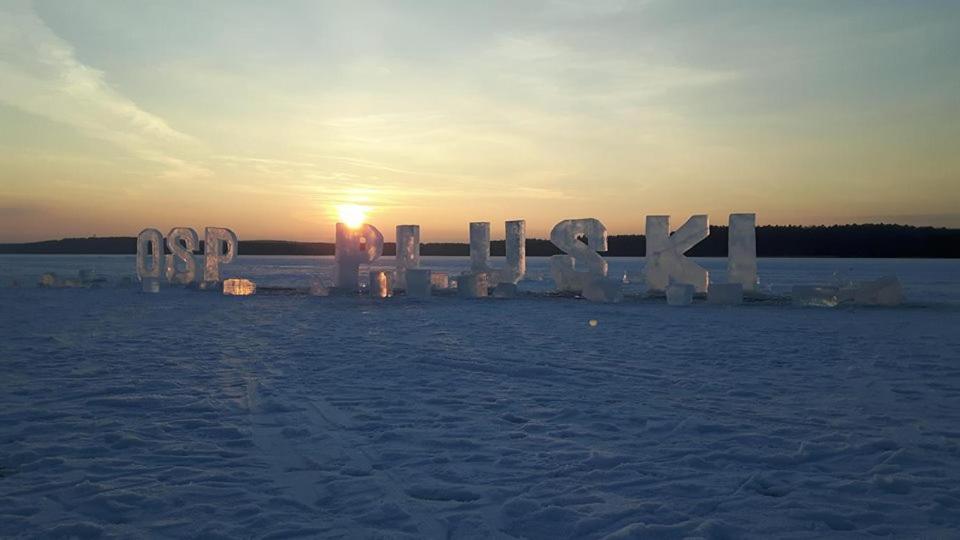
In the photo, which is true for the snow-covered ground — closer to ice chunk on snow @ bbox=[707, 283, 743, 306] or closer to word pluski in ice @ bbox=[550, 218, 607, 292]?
ice chunk on snow @ bbox=[707, 283, 743, 306]

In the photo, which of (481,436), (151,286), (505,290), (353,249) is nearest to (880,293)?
(505,290)

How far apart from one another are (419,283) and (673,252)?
8555 millimetres

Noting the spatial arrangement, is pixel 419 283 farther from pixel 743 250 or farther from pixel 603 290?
pixel 743 250

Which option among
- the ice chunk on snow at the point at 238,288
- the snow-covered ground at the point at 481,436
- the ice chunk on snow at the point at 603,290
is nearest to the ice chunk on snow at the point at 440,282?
the ice chunk on snow at the point at 603,290

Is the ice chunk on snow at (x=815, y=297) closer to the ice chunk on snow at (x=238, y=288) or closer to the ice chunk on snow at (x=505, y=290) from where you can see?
the ice chunk on snow at (x=505, y=290)

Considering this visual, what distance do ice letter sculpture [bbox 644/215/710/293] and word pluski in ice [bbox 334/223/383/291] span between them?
8649 mm

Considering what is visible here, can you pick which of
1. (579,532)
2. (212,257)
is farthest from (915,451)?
(212,257)

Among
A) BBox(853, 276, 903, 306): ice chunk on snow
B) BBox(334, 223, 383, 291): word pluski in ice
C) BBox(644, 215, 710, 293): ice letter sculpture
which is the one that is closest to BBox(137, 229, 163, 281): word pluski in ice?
BBox(334, 223, 383, 291): word pluski in ice

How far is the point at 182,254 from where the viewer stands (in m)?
24.4

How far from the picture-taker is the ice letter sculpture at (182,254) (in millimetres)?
24016

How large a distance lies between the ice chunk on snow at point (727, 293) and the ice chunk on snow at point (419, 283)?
30.4 feet

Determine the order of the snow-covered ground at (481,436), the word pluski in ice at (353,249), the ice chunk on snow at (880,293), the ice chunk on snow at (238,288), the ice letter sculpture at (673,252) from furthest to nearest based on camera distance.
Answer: the ice chunk on snow at (238,288) → the word pluski in ice at (353,249) → the ice letter sculpture at (673,252) → the ice chunk on snow at (880,293) → the snow-covered ground at (481,436)

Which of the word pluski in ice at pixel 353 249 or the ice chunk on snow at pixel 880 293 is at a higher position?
the word pluski in ice at pixel 353 249

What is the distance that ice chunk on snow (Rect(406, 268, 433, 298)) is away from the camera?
72.0ft
